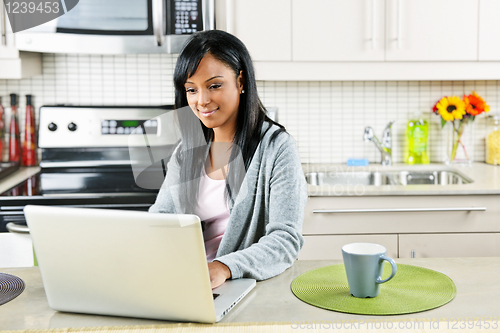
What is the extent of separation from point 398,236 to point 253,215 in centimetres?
105

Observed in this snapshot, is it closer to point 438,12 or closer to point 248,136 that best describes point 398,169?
point 438,12

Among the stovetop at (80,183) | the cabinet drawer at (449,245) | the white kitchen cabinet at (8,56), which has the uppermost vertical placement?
the white kitchen cabinet at (8,56)

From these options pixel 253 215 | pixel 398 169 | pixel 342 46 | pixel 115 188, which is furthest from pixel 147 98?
pixel 253 215

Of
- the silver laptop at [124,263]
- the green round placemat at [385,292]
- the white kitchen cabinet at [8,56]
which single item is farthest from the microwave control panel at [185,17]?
the silver laptop at [124,263]

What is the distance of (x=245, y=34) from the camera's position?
7.76ft

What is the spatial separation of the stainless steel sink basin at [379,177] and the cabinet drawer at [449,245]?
18.3 inches

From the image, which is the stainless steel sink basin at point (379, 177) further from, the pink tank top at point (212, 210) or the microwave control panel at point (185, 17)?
the pink tank top at point (212, 210)

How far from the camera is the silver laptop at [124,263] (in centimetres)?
81

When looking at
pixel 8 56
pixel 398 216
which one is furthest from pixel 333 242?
pixel 8 56

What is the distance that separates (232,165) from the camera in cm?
146

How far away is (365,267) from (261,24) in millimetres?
1651

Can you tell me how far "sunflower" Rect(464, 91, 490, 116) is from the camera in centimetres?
258

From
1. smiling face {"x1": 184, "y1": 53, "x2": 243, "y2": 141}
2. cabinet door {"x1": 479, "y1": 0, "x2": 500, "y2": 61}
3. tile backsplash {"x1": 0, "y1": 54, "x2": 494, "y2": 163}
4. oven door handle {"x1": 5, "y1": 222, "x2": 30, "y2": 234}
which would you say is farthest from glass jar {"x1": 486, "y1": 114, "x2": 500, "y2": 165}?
oven door handle {"x1": 5, "y1": 222, "x2": 30, "y2": 234}

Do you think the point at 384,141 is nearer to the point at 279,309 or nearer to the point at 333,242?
the point at 333,242
